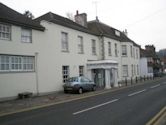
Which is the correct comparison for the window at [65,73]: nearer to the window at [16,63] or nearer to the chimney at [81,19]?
the window at [16,63]

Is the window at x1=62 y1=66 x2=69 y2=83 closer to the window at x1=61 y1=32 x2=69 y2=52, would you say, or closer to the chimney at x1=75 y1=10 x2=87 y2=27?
the window at x1=61 y1=32 x2=69 y2=52

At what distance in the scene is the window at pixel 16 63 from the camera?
1756cm

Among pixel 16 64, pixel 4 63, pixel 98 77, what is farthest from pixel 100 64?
pixel 4 63

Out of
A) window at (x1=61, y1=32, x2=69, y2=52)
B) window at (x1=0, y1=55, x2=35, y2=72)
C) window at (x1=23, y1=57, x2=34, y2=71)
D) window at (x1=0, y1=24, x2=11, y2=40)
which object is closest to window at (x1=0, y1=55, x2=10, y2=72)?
window at (x1=0, y1=55, x2=35, y2=72)

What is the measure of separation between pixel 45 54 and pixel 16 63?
3.57 meters

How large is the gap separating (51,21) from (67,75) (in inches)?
245

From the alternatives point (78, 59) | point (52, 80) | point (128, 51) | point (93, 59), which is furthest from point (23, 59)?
point (128, 51)

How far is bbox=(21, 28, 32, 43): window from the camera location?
19.4 metres

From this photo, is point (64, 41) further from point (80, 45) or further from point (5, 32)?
point (5, 32)

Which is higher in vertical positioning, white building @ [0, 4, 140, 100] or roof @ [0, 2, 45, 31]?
roof @ [0, 2, 45, 31]

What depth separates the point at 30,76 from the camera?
769 inches

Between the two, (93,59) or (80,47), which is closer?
(80,47)

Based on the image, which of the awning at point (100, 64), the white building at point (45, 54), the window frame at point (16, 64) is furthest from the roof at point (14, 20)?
the awning at point (100, 64)

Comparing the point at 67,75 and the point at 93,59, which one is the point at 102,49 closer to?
the point at 93,59
